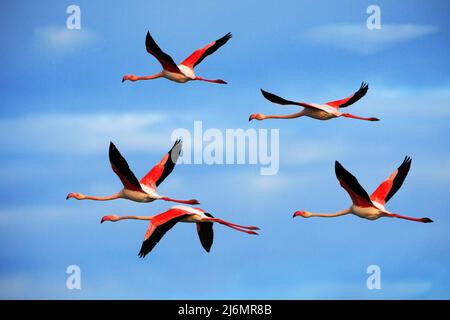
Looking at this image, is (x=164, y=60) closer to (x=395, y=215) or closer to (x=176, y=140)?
(x=176, y=140)

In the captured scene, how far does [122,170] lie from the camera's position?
24.7 meters

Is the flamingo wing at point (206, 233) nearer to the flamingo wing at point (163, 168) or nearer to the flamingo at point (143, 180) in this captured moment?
the flamingo at point (143, 180)

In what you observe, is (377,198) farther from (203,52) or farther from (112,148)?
(112,148)

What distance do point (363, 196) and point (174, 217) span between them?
11.5 ft

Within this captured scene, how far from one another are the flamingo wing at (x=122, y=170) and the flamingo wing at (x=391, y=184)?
4.51 m

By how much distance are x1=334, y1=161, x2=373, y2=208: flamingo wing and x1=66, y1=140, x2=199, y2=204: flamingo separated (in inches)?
122

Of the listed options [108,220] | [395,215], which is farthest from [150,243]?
[395,215]

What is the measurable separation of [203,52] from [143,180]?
334 cm

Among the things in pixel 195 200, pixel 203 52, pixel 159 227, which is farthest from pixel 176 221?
pixel 203 52

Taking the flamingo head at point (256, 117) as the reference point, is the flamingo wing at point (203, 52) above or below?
above

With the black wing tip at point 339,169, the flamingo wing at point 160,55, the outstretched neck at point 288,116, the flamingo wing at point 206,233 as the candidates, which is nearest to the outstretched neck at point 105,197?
the flamingo wing at point 206,233

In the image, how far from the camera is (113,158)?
2414cm

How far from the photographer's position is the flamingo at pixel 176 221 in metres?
23.5

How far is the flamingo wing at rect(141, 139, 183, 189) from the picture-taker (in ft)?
86.9
